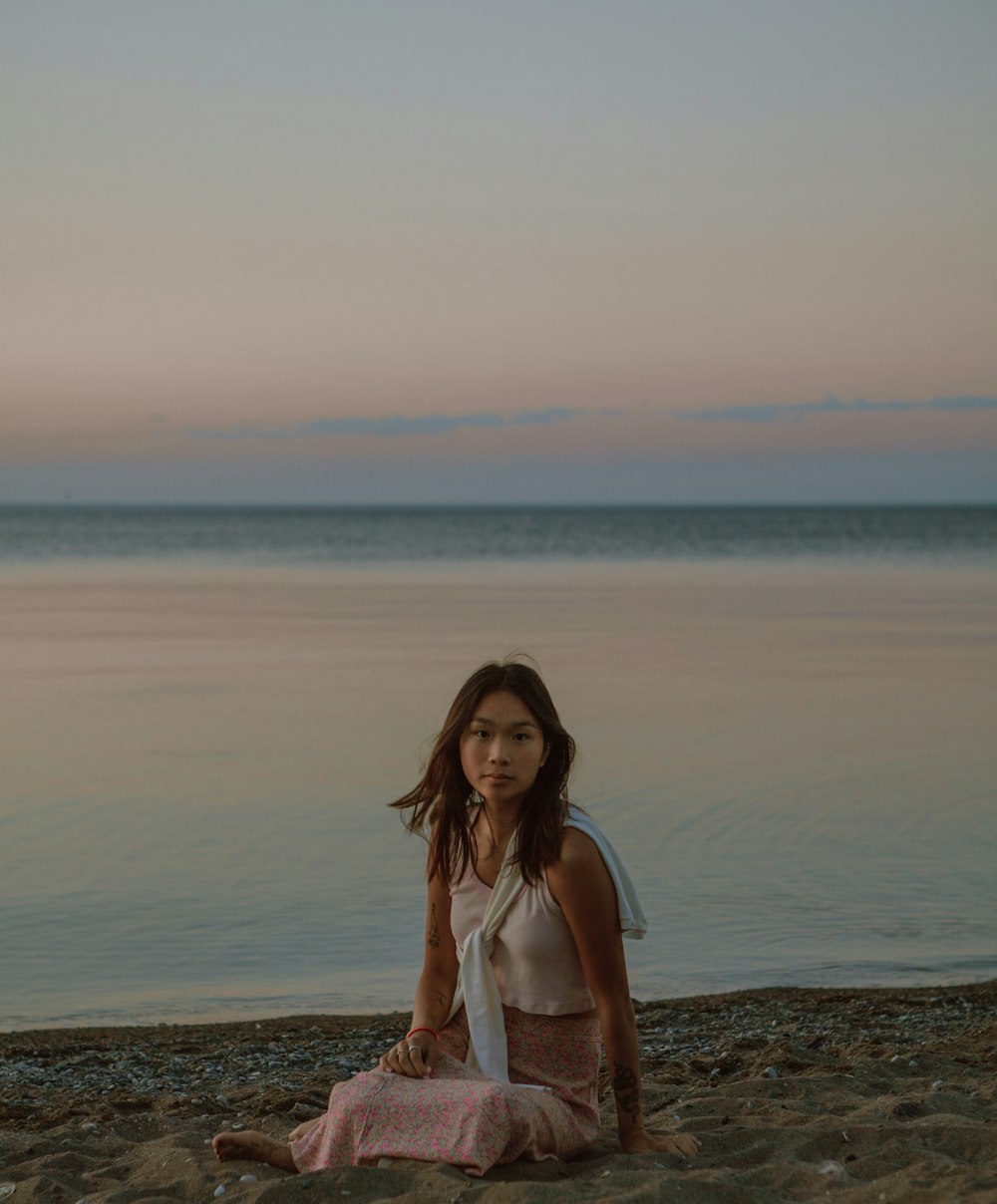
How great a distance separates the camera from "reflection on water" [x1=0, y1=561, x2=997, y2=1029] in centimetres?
734

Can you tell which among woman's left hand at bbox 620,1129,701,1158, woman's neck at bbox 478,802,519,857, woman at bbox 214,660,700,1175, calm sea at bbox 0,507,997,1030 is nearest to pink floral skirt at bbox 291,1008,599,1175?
woman at bbox 214,660,700,1175

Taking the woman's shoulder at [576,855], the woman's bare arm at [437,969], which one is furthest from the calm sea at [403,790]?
the woman's shoulder at [576,855]

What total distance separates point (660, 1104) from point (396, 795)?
5508mm

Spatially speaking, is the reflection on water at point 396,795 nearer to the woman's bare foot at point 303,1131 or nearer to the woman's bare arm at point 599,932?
the woman's bare foot at point 303,1131

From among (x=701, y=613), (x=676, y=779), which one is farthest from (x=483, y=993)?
(x=701, y=613)

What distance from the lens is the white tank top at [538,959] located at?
4.25m

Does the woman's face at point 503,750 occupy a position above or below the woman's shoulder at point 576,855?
above

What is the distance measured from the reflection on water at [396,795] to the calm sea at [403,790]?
0.03 meters

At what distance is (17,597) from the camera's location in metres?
32.3

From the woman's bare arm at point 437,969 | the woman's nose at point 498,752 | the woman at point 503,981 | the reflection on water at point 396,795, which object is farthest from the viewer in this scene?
the reflection on water at point 396,795

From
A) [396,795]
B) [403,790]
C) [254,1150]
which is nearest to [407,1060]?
[254,1150]

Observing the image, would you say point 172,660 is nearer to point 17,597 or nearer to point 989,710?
point 989,710

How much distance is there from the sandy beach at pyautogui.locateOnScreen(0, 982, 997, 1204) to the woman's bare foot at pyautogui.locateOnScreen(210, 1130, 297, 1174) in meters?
0.04

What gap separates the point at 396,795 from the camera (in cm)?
1055
